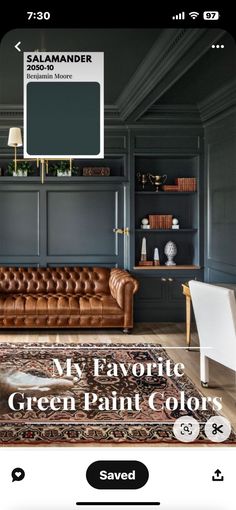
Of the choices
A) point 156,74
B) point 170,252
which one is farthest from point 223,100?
point 170,252

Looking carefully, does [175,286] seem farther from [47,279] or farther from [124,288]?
[47,279]

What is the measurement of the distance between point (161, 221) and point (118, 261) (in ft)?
1.24

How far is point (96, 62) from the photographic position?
0.60 meters

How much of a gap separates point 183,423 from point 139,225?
3.49m

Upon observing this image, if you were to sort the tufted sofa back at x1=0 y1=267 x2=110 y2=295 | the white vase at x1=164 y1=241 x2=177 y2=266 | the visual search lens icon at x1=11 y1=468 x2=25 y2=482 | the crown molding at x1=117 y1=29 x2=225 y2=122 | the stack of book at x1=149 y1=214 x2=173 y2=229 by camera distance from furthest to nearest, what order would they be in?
the stack of book at x1=149 y1=214 x2=173 y2=229 → the white vase at x1=164 y1=241 x2=177 y2=266 → the tufted sofa back at x1=0 y1=267 x2=110 y2=295 → the crown molding at x1=117 y1=29 x2=225 y2=122 → the visual search lens icon at x1=11 y1=468 x2=25 y2=482

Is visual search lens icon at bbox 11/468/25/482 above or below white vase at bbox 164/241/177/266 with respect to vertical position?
below

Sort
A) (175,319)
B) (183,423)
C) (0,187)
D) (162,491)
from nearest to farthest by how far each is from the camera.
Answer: (162,491) → (183,423) → (175,319) → (0,187)

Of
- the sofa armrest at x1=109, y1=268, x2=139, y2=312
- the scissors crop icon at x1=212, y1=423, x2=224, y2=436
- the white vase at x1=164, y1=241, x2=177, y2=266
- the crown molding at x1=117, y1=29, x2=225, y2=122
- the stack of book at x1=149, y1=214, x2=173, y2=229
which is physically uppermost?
the crown molding at x1=117, y1=29, x2=225, y2=122

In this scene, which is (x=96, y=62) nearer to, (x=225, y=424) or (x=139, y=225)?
(x=225, y=424)

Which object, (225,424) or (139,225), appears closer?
(225,424)

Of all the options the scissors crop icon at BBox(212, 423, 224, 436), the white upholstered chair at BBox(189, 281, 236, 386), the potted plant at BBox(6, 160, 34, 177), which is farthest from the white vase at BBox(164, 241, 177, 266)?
the scissors crop icon at BBox(212, 423, 224, 436)

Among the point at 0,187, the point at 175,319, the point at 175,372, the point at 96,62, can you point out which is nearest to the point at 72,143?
the point at 96,62

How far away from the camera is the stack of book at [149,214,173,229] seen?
394 cm

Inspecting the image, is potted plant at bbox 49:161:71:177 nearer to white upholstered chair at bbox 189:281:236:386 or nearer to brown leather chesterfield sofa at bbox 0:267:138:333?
brown leather chesterfield sofa at bbox 0:267:138:333
